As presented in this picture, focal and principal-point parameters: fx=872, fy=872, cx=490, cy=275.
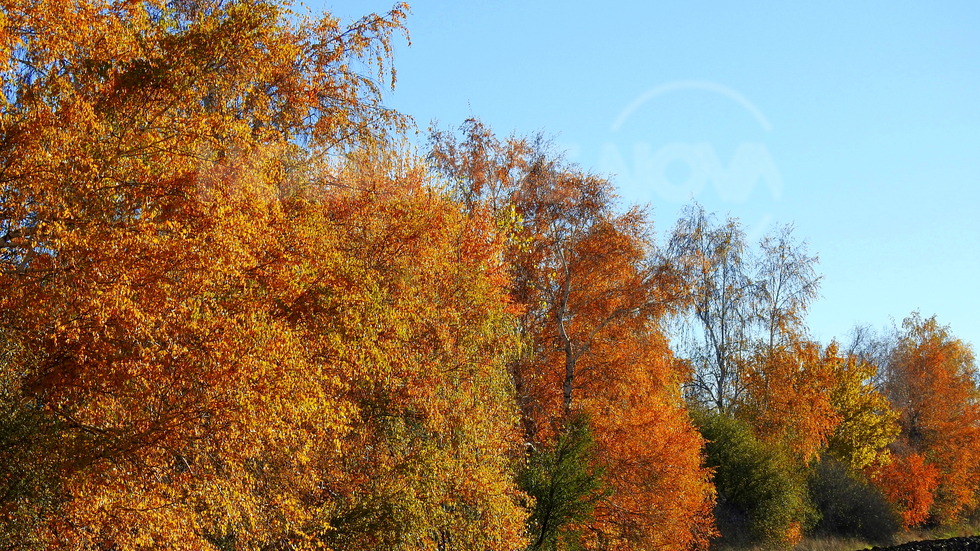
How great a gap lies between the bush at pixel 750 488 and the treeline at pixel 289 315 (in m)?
5.60

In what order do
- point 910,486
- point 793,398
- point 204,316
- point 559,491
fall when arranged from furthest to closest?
point 910,486 → point 793,398 → point 559,491 → point 204,316

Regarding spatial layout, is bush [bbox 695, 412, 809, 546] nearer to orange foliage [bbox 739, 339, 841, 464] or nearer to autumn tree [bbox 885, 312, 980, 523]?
orange foliage [bbox 739, 339, 841, 464]

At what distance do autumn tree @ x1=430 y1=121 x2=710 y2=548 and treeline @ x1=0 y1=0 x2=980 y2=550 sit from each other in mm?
93

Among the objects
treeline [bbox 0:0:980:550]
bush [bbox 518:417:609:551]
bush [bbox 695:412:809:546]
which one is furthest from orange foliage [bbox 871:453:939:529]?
bush [bbox 518:417:609:551]

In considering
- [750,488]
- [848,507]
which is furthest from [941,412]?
[750,488]

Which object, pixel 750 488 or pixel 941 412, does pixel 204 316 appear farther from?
pixel 941 412

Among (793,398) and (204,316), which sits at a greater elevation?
(793,398)

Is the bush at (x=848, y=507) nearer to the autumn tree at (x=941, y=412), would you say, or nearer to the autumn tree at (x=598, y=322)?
the autumn tree at (x=941, y=412)

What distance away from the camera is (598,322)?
30250 mm

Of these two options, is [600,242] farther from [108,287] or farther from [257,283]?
[108,287]

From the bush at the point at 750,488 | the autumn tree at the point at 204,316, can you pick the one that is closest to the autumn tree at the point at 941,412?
the bush at the point at 750,488

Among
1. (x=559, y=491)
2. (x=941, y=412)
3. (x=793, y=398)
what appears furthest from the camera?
(x=941, y=412)

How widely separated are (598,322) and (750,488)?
11.4 metres

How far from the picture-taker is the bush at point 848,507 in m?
41.7
